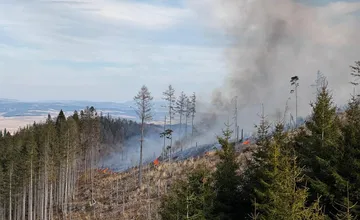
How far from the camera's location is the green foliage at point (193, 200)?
21.6 meters

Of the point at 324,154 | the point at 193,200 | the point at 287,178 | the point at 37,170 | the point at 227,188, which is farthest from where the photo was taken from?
the point at 37,170

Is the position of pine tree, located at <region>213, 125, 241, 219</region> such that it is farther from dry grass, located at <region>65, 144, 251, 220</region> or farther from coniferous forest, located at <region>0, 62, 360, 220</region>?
dry grass, located at <region>65, 144, 251, 220</region>

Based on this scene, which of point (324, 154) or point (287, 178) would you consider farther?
point (324, 154)

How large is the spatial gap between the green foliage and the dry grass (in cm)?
2072

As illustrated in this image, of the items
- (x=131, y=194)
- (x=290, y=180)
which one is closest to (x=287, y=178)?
(x=290, y=180)

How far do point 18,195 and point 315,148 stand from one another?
45.5 meters

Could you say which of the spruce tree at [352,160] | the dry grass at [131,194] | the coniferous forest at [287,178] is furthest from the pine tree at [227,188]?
the dry grass at [131,194]

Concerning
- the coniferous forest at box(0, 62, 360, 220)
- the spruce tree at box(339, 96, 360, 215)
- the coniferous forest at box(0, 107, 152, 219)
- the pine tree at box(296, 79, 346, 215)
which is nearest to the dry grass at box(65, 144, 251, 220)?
the coniferous forest at box(0, 107, 152, 219)

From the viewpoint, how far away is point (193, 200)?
2262 cm

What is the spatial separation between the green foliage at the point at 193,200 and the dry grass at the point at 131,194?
68.0 feet

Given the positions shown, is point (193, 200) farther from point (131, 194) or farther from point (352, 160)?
point (131, 194)

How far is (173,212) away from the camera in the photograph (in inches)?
907

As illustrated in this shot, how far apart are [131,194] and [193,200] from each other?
38594 mm

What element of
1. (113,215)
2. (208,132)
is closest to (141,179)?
(113,215)
